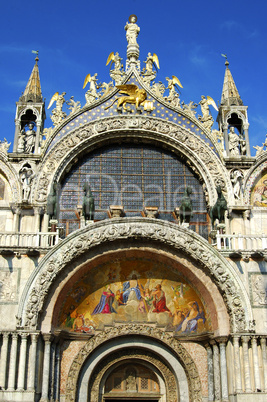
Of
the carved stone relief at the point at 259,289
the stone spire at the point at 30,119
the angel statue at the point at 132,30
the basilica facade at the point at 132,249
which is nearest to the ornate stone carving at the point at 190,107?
the basilica facade at the point at 132,249

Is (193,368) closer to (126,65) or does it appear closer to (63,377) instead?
(63,377)

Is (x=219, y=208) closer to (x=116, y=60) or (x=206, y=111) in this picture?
(x=206, y=111)

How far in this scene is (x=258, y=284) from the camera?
16.4 meters

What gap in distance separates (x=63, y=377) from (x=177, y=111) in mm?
10412

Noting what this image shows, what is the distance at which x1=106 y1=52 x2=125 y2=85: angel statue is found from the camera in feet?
68.9

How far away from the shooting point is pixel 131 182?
65.3ft

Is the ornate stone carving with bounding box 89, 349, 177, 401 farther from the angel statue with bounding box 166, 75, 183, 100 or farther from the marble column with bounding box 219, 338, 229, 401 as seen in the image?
the angel statue with bounding box 166, 75, 183, 100

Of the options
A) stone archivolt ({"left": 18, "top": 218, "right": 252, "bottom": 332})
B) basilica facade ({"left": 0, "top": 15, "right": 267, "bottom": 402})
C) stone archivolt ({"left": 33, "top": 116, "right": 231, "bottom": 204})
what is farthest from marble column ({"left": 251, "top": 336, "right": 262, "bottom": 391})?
stone archivolt ({"left": 33, "top": 116, "right": 231, "bottom": 204})

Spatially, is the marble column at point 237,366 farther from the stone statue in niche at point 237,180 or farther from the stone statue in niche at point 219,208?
the stone statue in niche at point 237,180

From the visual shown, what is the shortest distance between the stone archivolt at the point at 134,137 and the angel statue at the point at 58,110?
0.77m

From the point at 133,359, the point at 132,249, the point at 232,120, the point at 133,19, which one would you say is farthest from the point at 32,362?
the point at 133,19

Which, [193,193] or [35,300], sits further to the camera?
[193,193]

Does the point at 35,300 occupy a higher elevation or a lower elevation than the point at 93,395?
higher

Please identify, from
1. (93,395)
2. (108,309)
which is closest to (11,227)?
(108,309)
